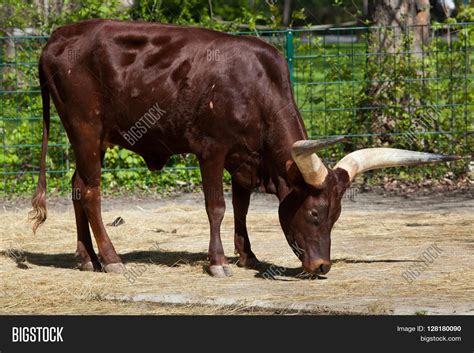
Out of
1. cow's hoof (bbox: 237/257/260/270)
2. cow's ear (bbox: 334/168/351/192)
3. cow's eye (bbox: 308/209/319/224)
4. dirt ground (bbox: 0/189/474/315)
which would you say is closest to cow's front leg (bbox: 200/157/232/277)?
dirt ground (bbox: 0/189/474/315)

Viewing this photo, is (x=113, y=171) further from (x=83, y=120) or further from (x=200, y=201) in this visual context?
(x=83, y=120)

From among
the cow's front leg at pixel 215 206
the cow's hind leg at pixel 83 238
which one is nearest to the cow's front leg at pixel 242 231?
the cow's front leg at pixel 215 206

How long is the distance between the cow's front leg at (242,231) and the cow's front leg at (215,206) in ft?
0.96

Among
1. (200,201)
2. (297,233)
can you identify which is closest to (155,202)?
(200,201)

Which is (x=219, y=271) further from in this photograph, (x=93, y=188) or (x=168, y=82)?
(x=168, y=82)

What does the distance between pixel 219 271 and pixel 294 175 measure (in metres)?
1.04

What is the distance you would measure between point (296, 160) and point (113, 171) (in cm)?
607

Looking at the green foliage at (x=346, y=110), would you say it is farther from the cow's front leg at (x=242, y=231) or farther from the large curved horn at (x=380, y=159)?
the large curved horn at (x=380, y=159)

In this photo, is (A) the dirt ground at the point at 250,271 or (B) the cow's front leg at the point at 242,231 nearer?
(A) the dirt ground at the point at 250,271

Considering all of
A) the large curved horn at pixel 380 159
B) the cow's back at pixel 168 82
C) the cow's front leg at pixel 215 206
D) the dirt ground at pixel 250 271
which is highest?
the cow's back at pixel 168 82

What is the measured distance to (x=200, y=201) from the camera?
12.9 m

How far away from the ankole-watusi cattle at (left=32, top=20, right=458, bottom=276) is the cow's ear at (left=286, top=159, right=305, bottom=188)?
1 cm

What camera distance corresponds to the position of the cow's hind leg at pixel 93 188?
8836 mm

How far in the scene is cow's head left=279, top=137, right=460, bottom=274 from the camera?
809 centimetres
